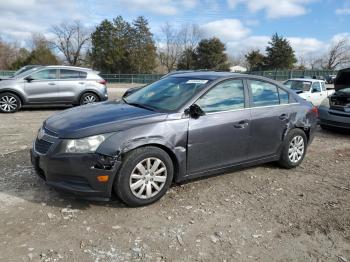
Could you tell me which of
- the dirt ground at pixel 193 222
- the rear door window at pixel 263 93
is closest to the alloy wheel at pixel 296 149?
the dirt ground at pixel 193 222

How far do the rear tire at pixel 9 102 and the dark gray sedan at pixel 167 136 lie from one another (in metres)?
7.65

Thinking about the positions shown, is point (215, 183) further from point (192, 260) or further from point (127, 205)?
point (192, 260)

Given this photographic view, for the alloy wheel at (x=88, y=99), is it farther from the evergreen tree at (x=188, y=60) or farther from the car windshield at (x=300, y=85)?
the evergreen tree at (x=188, y=60)

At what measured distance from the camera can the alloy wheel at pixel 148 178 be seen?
13.9 feet

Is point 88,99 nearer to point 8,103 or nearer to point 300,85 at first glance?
point 8,103

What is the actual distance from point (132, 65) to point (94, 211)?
52.4 metres

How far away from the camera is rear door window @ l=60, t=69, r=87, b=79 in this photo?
12647 millimetres

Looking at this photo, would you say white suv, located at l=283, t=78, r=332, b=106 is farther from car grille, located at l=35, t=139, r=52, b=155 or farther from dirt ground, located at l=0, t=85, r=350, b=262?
car grille, located at l=35, t=139, r=52, b=155

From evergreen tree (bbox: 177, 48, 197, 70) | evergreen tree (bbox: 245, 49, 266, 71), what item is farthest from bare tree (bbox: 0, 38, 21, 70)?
evergreen tree (bbox: 245, 49, 266, 71)

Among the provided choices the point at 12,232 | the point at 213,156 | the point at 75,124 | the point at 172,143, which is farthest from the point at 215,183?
the point at 12,232

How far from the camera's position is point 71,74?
1284 centimetres

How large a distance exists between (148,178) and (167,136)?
538mm

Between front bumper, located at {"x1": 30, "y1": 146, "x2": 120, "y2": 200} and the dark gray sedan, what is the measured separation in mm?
11

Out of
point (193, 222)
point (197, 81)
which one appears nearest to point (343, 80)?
point (197, 81)
